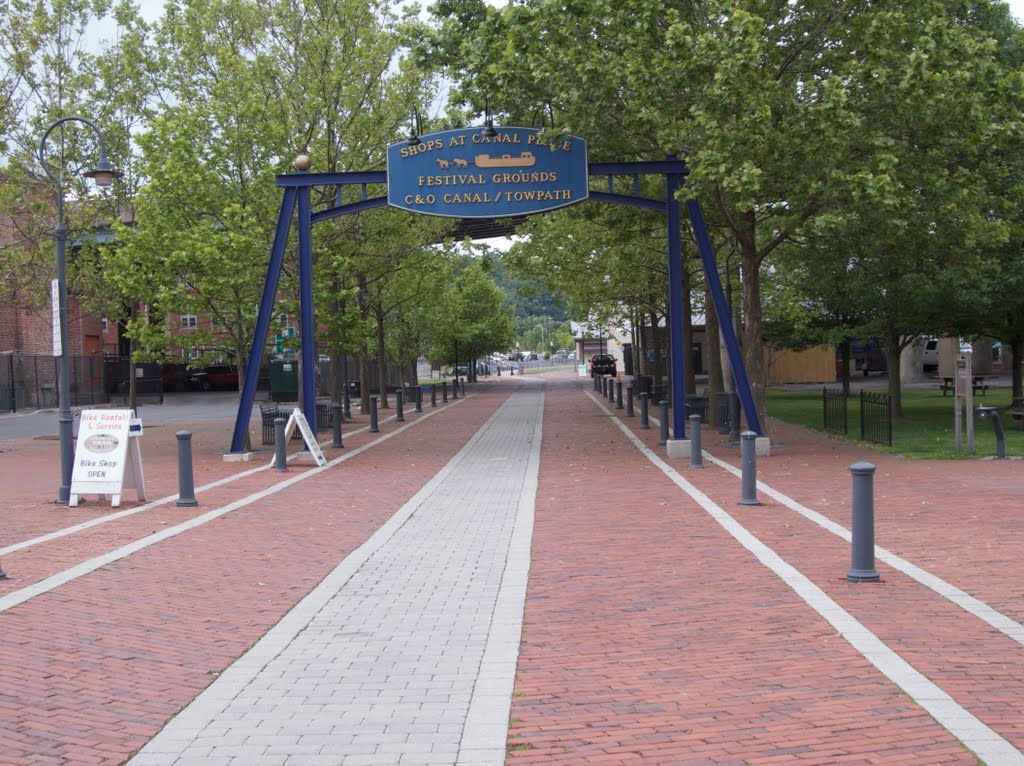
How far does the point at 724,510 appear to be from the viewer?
12.0 m

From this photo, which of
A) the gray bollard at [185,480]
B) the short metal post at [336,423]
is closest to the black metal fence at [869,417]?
the short metal post at [336,423]

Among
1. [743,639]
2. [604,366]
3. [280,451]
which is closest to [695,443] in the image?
[280,451]

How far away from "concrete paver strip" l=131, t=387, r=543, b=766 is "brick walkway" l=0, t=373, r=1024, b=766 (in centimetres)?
6

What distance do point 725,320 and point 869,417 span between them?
5032mm

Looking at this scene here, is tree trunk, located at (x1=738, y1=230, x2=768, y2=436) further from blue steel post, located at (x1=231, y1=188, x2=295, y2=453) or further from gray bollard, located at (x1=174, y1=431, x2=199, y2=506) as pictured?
gray bollard, located at (x1=174, y1=431, x2=199, y2=506)

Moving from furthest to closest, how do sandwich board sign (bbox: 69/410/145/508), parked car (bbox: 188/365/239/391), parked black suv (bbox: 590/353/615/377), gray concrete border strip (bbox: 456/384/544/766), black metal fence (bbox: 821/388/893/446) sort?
parked black suv (bbox: 590/353/615/377) → parked car (bbox: 188/365/239/391) → black metal fence (bbox: 821/388/893/446) → sandwich board sign (bbox: 69/410/145/508) → gray concrete border strip (bbox: 456/384/544/766)

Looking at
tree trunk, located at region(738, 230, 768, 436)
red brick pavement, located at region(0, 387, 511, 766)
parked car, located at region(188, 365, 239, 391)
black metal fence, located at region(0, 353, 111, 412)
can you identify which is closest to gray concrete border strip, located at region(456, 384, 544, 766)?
red brick pavement, located at region(0, 387, 511, 766)

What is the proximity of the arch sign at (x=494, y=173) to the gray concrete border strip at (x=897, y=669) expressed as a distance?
9.65 meters

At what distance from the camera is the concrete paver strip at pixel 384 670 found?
4836 mm

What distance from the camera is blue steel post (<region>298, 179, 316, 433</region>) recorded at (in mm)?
19844

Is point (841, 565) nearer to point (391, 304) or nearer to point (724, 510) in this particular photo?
point (724, 510)

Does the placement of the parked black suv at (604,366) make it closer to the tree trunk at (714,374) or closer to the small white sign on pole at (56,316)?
the tree trunk at (714,374)

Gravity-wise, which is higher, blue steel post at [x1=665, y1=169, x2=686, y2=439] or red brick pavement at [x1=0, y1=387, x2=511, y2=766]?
blue steel post at [x1=665, y1=169, x2=686, y2=439]

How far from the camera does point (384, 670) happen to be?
6059 mm
